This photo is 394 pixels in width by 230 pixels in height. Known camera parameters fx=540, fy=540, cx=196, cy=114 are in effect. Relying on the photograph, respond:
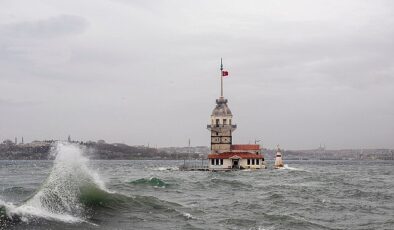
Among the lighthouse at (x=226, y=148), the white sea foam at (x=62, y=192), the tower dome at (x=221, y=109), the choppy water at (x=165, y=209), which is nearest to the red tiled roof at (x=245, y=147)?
the lighthouse at (x=226, y=148)

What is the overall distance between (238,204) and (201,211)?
4734 millimetres

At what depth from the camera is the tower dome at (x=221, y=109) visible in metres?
96.7

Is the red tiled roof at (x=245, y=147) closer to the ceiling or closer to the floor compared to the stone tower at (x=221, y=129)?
closer to the floor

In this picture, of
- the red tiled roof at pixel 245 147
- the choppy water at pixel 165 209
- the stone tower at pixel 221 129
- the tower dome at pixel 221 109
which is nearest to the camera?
the choppy water at pixel 165 209

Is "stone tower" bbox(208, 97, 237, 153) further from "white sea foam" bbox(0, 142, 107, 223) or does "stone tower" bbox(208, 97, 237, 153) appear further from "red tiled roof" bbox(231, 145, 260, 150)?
"white sea foam" bbox(0, 142, 107, 223)

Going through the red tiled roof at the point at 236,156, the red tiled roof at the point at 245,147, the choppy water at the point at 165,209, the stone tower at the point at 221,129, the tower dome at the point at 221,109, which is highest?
the tower dome at the point at 221,109

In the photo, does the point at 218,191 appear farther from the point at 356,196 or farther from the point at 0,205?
the point at 0,205

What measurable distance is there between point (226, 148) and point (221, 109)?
24.0 feet

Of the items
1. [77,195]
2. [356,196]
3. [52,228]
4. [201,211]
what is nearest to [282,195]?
[356,196]

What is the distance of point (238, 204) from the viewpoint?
35.2m

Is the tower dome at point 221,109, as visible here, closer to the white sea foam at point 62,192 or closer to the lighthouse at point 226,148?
the lighthouse at point 226,148

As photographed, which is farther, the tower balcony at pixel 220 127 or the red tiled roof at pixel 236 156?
the tower balcony at pixel 220 127

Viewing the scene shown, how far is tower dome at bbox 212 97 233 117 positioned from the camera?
317 ft

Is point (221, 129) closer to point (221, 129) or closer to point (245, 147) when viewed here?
point (221, 129)
